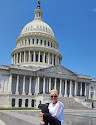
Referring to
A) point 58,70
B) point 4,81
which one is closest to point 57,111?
point 4,81

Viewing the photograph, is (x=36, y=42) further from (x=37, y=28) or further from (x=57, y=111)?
(x=57, y=111)

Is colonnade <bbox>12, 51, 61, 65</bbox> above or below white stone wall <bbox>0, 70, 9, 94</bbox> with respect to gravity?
above

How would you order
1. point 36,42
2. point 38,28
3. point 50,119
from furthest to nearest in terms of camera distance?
point 38,28 < point 36,42 < point 50,119

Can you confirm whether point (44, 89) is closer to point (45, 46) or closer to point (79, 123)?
point (45, 46)

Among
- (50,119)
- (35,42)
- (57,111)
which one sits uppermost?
(35,42)

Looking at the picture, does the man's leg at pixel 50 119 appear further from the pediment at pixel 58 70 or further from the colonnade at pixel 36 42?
the colonnade at pixel 36 42

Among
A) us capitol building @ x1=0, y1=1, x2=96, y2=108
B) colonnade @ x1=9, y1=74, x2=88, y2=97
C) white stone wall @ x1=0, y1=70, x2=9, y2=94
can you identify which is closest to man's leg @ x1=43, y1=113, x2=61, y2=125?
us capitol building @ x1=0, y1=1, x2=96, y2=108

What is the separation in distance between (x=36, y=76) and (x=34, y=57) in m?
13.6

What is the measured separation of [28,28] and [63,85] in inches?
1325

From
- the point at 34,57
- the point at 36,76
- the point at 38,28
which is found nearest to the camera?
the point at 36,76

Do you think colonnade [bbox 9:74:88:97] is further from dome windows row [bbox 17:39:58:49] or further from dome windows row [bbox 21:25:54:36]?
dome windows row [bbox 21:25:54:36]

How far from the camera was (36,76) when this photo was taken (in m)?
62.8

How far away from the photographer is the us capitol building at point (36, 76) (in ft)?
193

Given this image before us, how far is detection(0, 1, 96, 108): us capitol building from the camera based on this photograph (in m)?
58.9
